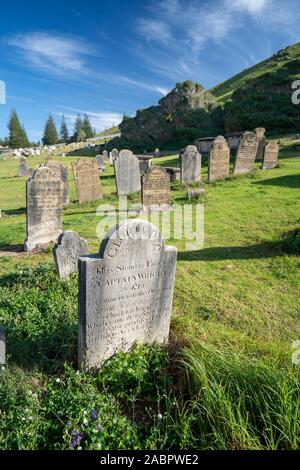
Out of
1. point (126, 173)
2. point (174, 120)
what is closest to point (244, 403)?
point (126, 173)

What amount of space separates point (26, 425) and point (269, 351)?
97.9 inches

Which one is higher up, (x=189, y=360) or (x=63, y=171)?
(x=63, y=171)

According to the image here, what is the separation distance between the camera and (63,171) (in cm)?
1313

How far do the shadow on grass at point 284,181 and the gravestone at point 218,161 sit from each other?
1850 mm

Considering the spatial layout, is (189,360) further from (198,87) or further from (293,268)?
Answer: (198,87)

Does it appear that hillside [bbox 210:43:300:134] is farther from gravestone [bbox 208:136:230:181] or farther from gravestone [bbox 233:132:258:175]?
gravestone [bbox 208:136:230:181]

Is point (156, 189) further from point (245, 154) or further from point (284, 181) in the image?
point (245, 154)

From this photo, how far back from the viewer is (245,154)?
16672 mm

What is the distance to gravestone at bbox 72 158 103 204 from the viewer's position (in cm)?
1217

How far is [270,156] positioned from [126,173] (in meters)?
9.58

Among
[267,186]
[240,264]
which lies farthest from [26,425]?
[267,186]

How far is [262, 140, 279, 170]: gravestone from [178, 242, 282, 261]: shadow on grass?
493 inches

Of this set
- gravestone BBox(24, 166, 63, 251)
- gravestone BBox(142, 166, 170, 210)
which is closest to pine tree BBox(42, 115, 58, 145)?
gravestone BBox(142, 166, 170, 210)

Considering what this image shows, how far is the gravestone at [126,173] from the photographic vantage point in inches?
531
